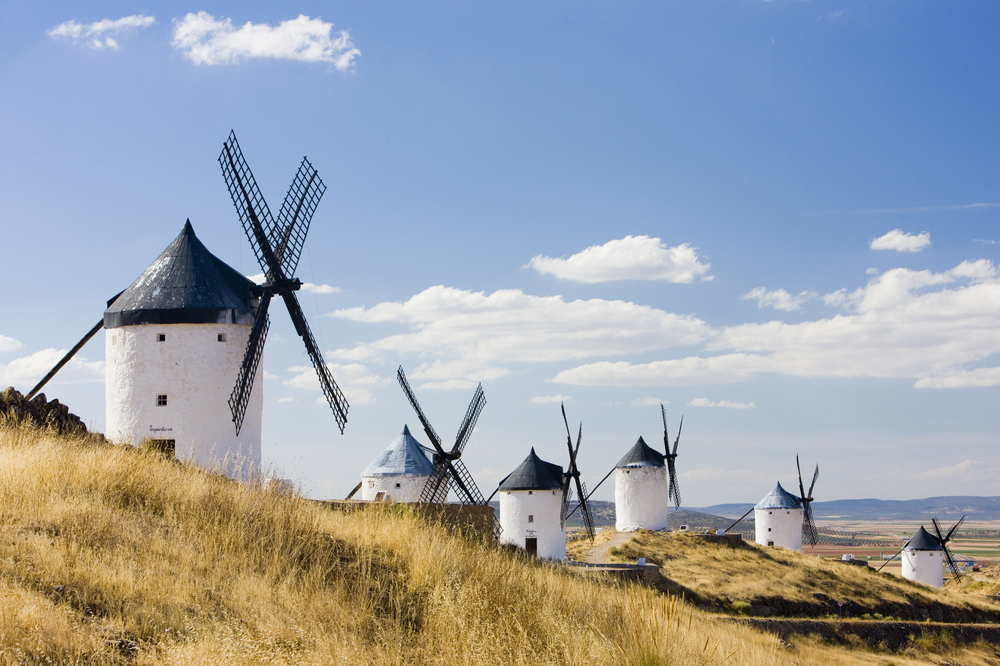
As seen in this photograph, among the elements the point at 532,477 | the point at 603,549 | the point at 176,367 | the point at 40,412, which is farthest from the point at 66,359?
the point at 603,549

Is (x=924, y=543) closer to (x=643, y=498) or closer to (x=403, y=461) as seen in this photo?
(x=643, y=498)

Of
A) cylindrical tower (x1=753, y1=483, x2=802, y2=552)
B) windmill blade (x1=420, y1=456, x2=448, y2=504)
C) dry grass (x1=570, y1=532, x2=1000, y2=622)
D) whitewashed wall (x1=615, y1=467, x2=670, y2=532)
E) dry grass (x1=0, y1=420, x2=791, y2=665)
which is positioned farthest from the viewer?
cylindrical tower (x1=753, y1=483, x2=802, y2=552)

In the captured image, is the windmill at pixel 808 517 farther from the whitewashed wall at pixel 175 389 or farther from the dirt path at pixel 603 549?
the whitewashed wall at pixel 175 389

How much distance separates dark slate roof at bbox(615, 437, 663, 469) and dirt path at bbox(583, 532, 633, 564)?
10.4 feet

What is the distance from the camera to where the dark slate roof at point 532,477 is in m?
29.2

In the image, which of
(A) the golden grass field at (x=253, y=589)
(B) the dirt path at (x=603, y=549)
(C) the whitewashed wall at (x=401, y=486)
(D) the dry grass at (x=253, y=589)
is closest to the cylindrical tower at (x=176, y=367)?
(A) the golden grass field at (x=253, y=589)

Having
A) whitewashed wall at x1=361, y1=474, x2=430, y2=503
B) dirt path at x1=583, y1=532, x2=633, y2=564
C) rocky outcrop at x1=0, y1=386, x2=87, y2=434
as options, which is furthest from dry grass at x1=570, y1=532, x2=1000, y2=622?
rocky outcrop at x1=0, y1=386, x2=87, y2=434

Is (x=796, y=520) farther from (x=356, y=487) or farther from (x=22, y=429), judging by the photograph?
(x=22, y=429)

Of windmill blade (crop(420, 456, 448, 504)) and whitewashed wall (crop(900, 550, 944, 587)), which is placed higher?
windmill blade (crop(420, 456, 448, 504))

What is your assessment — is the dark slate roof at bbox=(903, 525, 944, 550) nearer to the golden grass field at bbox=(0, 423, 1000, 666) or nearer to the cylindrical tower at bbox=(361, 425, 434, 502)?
the cylindrical tower at bbox=(361, 425, 434, 502)

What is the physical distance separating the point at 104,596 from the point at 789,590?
2721 cm

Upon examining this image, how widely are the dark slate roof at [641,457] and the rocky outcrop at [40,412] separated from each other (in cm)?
2767

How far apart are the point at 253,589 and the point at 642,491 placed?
1255 inches

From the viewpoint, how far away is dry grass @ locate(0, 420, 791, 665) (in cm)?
528
